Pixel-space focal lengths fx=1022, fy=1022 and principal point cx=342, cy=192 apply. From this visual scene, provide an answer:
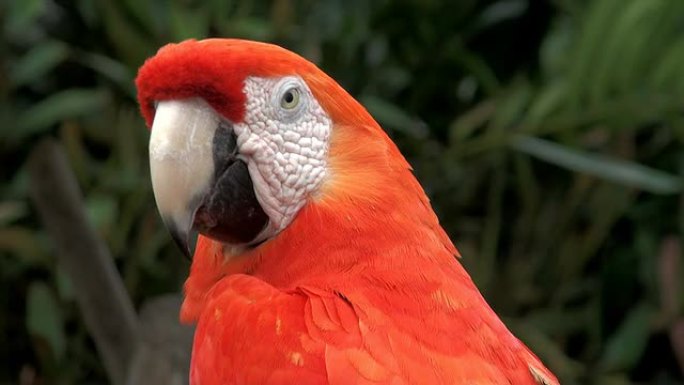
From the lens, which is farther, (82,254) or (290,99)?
(82,254)

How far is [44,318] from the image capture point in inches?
52.2

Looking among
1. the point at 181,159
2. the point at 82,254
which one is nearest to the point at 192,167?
the point at 181,159

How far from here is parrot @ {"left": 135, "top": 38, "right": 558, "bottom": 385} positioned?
0.70 m

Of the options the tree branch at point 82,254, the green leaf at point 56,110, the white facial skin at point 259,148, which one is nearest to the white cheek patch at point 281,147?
the white facial skin at point 259,148

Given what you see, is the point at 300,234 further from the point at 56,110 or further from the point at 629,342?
the point at 629,342

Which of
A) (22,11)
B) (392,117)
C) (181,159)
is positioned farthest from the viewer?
(392,117)

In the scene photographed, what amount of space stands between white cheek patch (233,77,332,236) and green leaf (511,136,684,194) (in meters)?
0.65

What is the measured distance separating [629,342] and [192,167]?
3.25 ft

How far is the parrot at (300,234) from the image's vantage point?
2.29 feet

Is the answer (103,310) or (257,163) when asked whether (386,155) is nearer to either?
(257,163)

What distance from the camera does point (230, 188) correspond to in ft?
2.47

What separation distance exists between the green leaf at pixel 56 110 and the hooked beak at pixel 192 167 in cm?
62

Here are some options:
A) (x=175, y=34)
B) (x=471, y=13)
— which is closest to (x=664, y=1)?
(x=471, y=13)

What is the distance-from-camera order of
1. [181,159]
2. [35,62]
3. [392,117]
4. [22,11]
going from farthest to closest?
[392,117] < [35,62] < [22,11] < [181,159]
